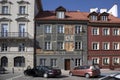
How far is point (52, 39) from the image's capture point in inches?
1774

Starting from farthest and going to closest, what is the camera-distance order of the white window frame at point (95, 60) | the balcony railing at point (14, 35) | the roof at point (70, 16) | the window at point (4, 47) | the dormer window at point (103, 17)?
the dormer window at point (103, 17) → the white window frame at point (95, 60) → the roof at point (70, 16) → the window at point (4, 47) → the balcony railing at point (14, 35)

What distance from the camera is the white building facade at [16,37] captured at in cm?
4406

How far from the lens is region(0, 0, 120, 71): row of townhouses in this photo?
4428 cm

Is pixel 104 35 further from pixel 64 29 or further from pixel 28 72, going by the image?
pixel 28 72

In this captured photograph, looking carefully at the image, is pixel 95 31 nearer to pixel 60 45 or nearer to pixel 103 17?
pixel 103 17

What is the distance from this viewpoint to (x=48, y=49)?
147ft

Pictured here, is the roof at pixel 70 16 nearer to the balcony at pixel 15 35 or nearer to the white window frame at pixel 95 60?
the balcony at pixel 15 35

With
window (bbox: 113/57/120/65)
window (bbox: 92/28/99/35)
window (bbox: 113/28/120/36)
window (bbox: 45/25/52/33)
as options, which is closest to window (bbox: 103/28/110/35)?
window (bbox: 113/28/120/36)

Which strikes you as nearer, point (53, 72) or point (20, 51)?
point (53, 72)

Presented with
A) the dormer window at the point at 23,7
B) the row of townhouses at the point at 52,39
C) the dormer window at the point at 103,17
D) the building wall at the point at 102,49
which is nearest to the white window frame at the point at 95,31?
the row of townhouses at the point at 52,39

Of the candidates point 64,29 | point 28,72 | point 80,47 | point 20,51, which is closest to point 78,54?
point 80,47

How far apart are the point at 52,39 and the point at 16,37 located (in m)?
6.20

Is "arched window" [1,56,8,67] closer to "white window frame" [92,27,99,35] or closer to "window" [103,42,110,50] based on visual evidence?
"white window frame" [92,27,99,35]

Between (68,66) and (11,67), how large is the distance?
32.2 ft
